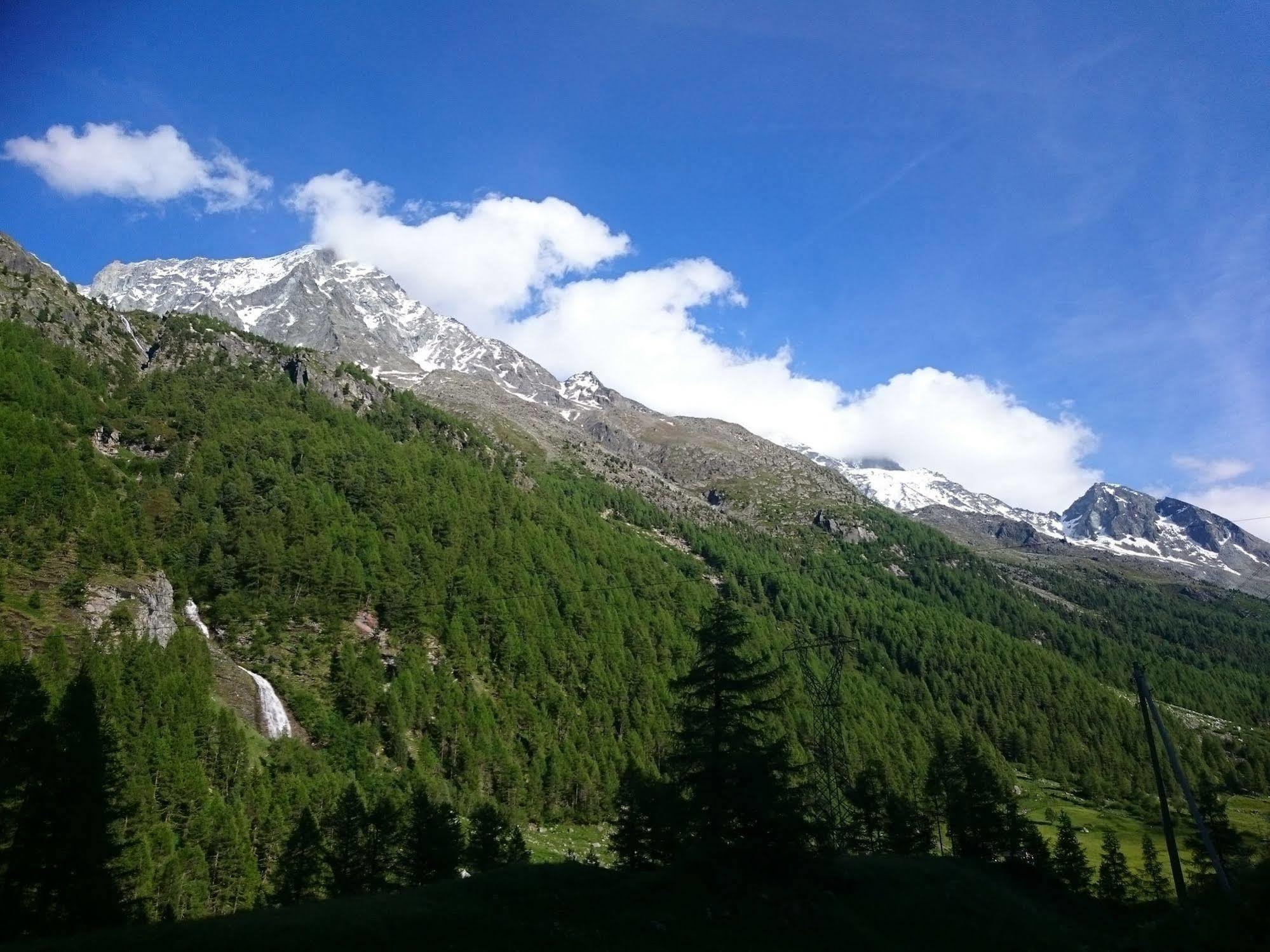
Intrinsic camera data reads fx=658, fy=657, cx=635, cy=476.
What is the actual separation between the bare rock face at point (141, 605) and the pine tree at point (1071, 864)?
99498 millimetres

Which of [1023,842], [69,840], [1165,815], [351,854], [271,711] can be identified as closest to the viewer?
[69,840]

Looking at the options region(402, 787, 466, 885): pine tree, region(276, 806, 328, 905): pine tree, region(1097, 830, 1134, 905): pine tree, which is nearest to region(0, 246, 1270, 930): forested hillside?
region(276, 806, 328, 905): pine tree

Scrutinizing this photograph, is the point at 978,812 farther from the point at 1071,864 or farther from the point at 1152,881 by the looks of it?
the point at 1152,881

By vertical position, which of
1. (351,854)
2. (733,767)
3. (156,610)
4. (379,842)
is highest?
(156,610)

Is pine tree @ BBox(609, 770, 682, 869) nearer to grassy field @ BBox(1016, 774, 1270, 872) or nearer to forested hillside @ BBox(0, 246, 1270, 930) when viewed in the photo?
forested hillside @ BBox(0, 246, 1270, 930)

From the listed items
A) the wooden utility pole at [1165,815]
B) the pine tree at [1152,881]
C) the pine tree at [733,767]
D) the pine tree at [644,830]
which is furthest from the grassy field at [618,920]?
the pine tree at [1152,881]

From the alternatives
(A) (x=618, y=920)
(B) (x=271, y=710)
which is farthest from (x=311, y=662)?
(A) (x=618, y=920)

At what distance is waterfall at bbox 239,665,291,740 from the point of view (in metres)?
83.1

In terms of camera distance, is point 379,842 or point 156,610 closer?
point 379,842

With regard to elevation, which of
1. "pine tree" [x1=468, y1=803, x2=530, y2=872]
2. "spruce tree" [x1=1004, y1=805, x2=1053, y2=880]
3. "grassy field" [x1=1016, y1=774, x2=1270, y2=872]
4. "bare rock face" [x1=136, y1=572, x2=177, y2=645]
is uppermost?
"bare rock face" [x1=136, y1=572, x2=177, y2=645]

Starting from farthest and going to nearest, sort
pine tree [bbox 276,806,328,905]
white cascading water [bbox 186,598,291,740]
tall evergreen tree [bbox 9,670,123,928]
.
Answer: white cascading water [bbox 186,598,291,740]
pine tree [bbox 276,806,328,905]
tall evergreen tree [bbox 9,670,123,928]

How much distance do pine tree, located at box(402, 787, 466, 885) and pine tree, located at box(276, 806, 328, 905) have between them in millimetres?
→ 6519

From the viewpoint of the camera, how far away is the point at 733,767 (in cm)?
3083

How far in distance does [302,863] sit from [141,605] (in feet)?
175
